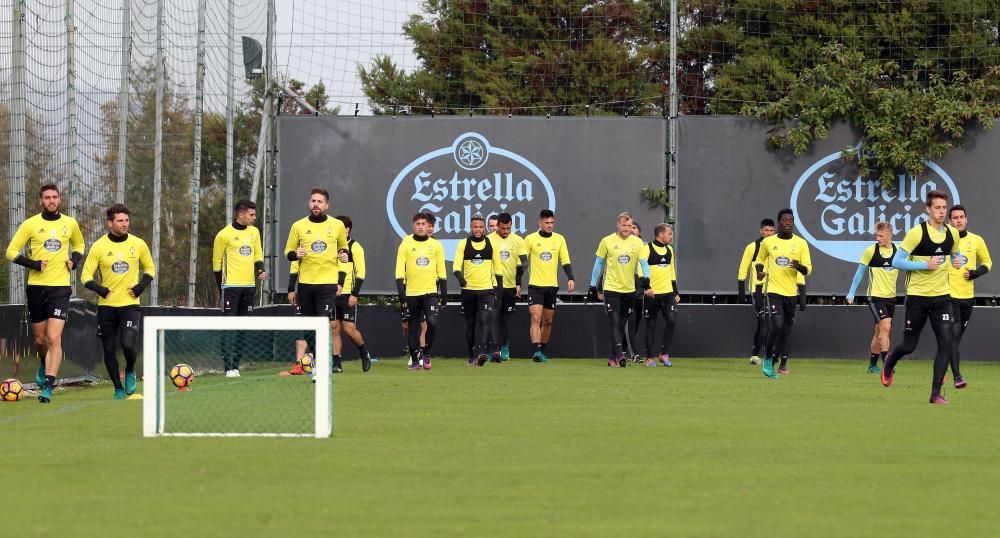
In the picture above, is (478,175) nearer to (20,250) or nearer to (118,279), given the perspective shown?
(118,279)

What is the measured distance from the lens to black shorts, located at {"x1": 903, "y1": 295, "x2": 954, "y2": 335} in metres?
14.9

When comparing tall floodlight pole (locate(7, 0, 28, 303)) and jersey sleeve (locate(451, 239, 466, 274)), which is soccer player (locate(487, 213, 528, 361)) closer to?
jersey sleeve (locate(451, 239, 466, 274))

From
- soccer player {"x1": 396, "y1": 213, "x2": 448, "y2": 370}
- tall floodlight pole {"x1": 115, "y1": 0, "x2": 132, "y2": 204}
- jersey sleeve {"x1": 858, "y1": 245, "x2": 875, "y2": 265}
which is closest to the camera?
tall floodlight pole {"x1": 115, "y1": 0, "x2": 132, "y2": 204}

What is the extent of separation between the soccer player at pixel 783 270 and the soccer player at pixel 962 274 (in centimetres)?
222

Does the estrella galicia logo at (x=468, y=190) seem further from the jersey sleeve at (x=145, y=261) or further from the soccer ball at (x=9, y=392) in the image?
the soccer ball at (x=9, y=392)

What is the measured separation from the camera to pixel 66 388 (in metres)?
18.0

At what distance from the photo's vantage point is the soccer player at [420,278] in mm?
21734

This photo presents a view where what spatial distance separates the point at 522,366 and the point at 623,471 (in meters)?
13.3

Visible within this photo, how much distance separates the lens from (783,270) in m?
20.9

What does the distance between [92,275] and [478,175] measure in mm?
10656

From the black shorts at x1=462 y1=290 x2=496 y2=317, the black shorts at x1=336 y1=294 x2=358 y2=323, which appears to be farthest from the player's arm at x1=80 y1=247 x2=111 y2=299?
the black shorts at x1=462 y1=290 x2=496 y2=317

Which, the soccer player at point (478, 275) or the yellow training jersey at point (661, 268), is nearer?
the soccer player at point (478, 275)

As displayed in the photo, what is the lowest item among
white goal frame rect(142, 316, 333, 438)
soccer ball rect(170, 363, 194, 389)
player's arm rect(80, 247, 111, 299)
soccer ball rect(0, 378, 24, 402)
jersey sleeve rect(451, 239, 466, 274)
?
soccer ball rect(0, 378, 24, 402)

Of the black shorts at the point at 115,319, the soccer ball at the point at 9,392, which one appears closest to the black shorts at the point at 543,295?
the black shorts at the point at 115,319
